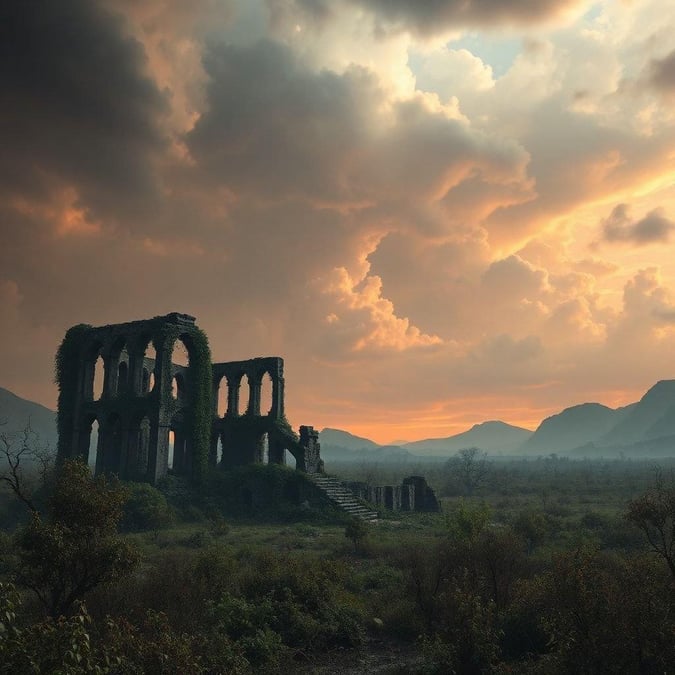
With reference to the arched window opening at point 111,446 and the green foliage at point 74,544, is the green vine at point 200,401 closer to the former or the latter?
the arched window opening at point 111,446

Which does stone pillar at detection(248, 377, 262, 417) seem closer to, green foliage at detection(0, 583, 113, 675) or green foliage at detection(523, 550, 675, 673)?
green foliage at detection(523, 550, 675, 673)

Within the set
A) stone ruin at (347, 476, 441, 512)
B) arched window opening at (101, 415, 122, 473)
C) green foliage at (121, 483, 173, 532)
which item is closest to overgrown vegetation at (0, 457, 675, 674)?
green foliage at (121, 483, 173, 532)

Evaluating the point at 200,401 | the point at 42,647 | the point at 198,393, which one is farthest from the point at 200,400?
the point at 42,647

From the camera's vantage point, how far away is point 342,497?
36.8 m

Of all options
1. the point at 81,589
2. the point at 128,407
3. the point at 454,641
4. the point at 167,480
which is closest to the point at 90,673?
the point at 81,589

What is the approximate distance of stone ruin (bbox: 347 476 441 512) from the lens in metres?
39.7

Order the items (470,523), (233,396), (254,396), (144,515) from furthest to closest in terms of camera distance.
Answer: (233,396), (254,396), (144,515), (470,523)

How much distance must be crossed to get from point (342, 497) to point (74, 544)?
27658mm

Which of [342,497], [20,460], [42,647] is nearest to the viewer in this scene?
[42,647]

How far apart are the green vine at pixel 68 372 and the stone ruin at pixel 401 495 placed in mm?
20502

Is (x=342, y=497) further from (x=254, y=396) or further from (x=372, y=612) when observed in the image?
(x=372, y=612)

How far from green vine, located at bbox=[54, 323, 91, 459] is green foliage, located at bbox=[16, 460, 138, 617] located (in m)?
33.0

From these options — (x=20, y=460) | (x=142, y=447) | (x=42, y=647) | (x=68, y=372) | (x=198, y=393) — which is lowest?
(x=42, y=647)

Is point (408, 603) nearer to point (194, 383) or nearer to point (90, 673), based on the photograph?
point (90, 673)
